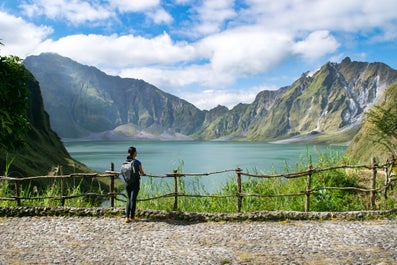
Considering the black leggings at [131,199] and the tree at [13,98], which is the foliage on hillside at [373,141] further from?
the tree at [13,98]

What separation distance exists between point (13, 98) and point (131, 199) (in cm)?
1104

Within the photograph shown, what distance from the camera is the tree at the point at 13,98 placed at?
57.0 feet

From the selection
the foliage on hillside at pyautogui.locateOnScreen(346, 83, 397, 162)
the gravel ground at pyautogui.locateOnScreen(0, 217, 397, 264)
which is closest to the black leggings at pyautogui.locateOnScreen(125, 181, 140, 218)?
the gravel ground at pyautogui.locateOnScreen(0, 217, 397, 264)

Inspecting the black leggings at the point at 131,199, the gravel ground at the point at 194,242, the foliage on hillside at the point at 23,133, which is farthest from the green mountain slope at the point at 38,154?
the gravel ground at the point at 194,242

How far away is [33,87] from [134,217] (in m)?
109

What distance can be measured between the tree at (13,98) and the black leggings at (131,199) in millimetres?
9872

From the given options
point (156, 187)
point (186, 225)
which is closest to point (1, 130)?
point (156, 187)

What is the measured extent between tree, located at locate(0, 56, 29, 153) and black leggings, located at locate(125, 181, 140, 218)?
987 centimetres

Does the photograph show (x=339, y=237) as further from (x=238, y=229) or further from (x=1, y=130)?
(x=1, y=130)

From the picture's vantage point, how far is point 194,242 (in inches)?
332

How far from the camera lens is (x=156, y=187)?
1312cm

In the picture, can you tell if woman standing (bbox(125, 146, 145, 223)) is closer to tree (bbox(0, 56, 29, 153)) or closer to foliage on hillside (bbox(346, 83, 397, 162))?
foliage on hillside (bbox(346, 83, 397, 162))

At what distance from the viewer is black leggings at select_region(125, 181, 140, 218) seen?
10.2 m

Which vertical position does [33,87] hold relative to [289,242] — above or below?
above
